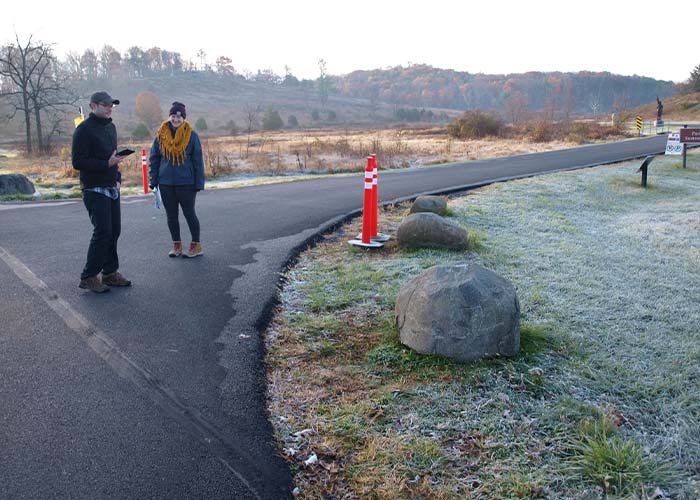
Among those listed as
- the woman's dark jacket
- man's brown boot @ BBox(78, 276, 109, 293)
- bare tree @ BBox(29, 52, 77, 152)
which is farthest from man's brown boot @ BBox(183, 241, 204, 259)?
bare tree @ BBox(29, 52, 77, 152)

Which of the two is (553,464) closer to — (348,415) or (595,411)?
(595,411)

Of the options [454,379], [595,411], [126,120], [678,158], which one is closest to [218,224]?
[454,379]

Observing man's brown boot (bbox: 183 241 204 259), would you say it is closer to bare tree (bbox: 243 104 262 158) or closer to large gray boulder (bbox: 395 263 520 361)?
large gray boulder (bbox: 395 263 520 361)

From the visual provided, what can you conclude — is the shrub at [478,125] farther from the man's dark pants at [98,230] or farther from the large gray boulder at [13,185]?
the man's dark pants at [98,230]

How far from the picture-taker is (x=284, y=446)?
324 centimetres

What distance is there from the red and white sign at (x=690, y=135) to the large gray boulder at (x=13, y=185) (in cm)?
1827

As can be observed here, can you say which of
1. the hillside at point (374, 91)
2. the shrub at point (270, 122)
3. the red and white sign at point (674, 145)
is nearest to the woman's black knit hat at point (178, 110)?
the red and white sign at point (674, 145)

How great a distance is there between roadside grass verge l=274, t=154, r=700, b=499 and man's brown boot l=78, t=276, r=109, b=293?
1.91 m

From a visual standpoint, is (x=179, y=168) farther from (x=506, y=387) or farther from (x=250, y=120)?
(x=250, y=120)

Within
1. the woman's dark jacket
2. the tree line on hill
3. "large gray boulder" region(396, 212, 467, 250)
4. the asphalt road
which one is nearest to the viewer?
the asphalt road

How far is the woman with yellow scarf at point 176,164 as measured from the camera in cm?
673

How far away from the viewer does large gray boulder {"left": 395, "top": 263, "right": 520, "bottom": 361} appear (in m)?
4.18

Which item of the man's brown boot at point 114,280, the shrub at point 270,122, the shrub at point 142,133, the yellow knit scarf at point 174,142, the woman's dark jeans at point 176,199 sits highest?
the shrub at point 270,122

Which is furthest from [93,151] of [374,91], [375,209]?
[374,91]
